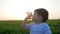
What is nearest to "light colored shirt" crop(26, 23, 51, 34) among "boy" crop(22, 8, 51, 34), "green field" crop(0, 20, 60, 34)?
"boy" crop(22, 8, 51, 34)

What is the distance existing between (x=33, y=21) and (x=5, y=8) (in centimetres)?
30

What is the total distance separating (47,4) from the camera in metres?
1.23

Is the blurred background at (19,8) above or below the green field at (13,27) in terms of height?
above

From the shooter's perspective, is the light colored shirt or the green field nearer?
the light colored shirt

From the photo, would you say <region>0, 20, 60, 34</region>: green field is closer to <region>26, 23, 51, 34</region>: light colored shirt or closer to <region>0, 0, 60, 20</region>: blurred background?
<region>0, 0, 60, 20</region>: blurred background

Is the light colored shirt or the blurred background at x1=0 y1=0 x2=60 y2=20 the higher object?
the blurred background at x1=0 y1=0 x2=60 y2=20

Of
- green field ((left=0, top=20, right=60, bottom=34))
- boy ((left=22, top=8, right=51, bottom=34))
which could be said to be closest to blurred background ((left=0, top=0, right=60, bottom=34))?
green field ((left=0, top=20, right=60, bottom=34))

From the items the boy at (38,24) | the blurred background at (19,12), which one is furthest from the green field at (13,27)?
the boy at (38,24)

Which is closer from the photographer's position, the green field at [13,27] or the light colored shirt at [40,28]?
the light colored shirt at [40,28]

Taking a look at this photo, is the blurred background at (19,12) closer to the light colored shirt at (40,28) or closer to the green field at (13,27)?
the green field at (13,27)

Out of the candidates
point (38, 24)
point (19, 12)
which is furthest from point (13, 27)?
point (38, 24)

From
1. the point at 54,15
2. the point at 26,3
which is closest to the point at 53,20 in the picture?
→ the point at 54,15

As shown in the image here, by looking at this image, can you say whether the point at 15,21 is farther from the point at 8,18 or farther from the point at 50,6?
the point at 50,6

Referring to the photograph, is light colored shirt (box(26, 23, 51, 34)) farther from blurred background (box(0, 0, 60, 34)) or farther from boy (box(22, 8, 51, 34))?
blurred background (box(0, 0, 60, 34))
